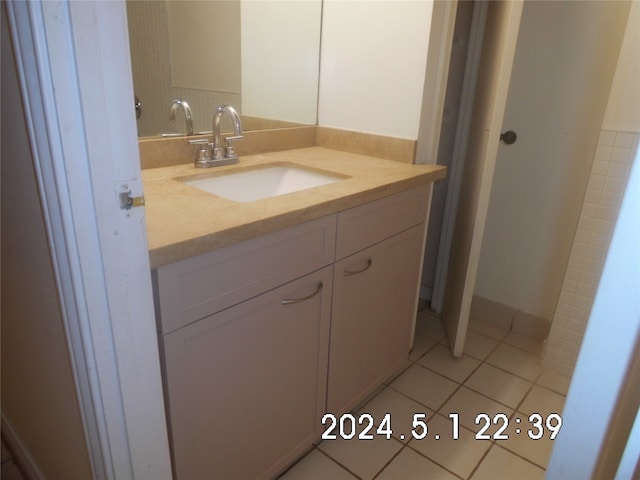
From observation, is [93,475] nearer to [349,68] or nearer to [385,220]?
[385,220]

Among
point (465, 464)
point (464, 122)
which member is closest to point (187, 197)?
point (465, 464)

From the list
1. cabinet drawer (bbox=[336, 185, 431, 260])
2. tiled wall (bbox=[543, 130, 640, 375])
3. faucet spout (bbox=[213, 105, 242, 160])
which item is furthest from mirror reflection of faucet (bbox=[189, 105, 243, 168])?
tiled wall (bbox=[543, 130, 640, 375])

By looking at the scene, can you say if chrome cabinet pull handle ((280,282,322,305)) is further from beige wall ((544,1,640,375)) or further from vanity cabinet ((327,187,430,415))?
beige wall ((544,1,640,375))

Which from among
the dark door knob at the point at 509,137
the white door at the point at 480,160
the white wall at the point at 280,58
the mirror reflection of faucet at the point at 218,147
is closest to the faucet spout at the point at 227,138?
the mirror reflection of faucet at the point at 218,147

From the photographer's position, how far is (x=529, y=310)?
6.74 ft

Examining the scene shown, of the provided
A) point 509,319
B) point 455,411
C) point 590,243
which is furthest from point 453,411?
point 590,243

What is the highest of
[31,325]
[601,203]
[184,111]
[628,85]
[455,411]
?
[628,85]

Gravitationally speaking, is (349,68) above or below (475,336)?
above

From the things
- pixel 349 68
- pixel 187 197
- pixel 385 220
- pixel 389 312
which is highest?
pixel 349 68

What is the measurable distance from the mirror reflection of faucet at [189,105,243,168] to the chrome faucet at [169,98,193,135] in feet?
0.24

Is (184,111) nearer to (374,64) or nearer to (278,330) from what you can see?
(374,64)

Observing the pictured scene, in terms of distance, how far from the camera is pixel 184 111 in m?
1.44

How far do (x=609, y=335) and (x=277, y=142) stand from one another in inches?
57.1

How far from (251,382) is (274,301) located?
21 centimetres
